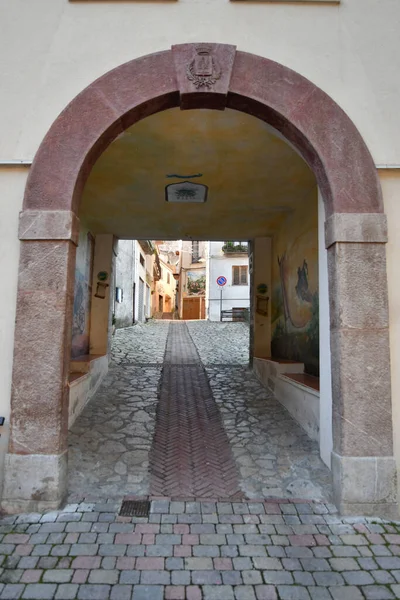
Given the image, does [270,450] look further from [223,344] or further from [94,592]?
[223,344]

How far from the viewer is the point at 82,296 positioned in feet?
22.1

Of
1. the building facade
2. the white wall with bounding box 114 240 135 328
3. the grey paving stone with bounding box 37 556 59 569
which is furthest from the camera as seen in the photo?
the white wall with bounding box 114 240 135 328

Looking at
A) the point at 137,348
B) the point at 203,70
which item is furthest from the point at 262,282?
the point at 203,70

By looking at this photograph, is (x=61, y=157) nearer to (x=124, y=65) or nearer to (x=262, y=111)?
(x=124, y=65)

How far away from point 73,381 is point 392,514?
3783 mm

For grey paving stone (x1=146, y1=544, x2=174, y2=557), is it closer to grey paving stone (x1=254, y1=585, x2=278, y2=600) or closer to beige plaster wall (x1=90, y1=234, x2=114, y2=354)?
grey paving stone (x1=254, y1=585, x2=278, y2=600)

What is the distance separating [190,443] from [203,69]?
4039mm

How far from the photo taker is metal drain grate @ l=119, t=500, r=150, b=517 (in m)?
2.90

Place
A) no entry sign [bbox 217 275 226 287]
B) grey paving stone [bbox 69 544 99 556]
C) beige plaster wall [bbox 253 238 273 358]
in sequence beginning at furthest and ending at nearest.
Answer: no entry sign [bbox 217 275 226 287] < beige plaster wall [bbox 253 238 273 358] < grey paving stone [bbox 69 544 99 556]

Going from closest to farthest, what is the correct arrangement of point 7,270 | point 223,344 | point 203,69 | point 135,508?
point 135,508 < point 7,270 < point 203,69 < point 223,344

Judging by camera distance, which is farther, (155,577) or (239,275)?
(239,275)

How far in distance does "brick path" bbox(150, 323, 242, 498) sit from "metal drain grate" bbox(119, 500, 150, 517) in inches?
8.2

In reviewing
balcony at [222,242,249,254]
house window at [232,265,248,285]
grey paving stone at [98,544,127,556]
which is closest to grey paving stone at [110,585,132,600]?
grey paving stone at [98,544,127,556]

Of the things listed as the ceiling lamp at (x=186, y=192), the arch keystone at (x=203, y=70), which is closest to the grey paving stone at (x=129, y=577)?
the arch keystone at (x=203, y=70)
